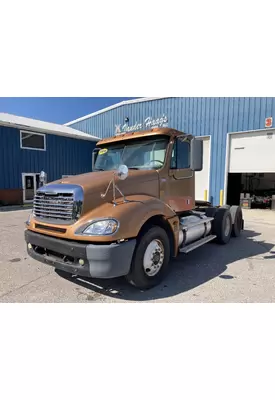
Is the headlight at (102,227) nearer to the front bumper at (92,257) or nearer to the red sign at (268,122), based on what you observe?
the front bumper at (92,257)

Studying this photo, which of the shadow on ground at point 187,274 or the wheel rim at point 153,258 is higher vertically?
the wheel rim at point 153,258

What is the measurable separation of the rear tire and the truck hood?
2.57 m

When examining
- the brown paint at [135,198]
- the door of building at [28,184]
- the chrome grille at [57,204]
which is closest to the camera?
the brown paint at [135,198]

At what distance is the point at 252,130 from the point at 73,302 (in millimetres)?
12059

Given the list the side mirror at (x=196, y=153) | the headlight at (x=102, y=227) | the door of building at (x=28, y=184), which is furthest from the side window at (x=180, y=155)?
the door of building at (x=28, y=184)

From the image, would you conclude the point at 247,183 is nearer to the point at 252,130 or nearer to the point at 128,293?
the point at 252,130

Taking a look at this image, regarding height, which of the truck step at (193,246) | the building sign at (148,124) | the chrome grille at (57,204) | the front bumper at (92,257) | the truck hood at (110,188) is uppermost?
the building sign at (148,124)

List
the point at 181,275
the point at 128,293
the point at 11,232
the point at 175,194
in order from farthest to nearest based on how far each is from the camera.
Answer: the point at 11,232 < the point at 175,194 < the point at 181,275 < the point at 128,293

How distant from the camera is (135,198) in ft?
11.6

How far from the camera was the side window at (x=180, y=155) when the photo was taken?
14.2 ft

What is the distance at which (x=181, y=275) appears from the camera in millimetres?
4035

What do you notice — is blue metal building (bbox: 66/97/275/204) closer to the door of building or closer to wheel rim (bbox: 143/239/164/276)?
the door of building

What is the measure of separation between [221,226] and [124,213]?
3.64 metres

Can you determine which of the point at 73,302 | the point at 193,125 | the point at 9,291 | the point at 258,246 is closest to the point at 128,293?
the point at 73,302
